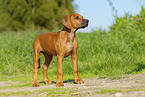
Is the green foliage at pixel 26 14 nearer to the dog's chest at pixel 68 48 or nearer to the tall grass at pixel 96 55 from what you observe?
the tall grass at pixel 96 55

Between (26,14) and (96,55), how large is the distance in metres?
18.4

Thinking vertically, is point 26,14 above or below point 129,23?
above

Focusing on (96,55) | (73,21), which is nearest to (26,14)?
(96,55)

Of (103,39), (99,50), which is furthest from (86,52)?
(103,39)

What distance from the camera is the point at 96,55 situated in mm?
9844

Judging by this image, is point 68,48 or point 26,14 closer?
point 68,48

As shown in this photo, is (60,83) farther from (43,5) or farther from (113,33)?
(43,5)

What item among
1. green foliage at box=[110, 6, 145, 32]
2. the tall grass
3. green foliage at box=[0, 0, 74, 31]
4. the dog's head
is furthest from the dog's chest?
green foliage at box=[0, 0, 74, 31]

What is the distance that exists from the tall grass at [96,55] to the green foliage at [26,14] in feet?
43.9

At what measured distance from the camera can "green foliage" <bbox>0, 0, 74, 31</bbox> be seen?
25.9 meters

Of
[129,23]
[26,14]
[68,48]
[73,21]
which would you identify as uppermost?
[26,14]

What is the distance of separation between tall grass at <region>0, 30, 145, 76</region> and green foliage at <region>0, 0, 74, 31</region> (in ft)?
43.9

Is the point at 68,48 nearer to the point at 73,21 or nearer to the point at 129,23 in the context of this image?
the point at 73,21

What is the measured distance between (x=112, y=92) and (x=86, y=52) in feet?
22.8
